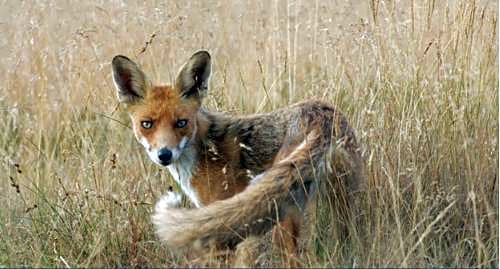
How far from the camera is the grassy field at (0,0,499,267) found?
5.11 metres

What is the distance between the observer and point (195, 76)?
5566 mm

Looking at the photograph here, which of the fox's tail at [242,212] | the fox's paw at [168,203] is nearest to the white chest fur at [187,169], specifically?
the fox's paw at [168,203]

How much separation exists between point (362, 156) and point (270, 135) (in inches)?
22.5

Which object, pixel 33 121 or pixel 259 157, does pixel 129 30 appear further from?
pixel 259 157

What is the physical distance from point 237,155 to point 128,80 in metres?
0.84

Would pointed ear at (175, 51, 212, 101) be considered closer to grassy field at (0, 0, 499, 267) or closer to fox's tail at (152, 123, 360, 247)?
grassy field at (0, 0, 499, 267)

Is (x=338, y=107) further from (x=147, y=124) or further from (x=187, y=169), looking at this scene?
(x=147, y=124)

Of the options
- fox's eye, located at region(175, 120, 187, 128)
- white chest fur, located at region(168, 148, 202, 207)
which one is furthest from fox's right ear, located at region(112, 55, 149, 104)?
white chest fur, located at region(168, 148, 202, 207)

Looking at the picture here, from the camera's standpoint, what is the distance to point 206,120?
221 inches

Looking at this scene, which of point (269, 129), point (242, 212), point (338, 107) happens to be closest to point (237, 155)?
point (269, 129)

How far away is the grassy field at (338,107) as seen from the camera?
5.11 meters

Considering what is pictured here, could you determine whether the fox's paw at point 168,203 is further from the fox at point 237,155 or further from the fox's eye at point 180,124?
the fox's eye at point 180,124

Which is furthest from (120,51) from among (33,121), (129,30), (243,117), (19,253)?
(19,253)

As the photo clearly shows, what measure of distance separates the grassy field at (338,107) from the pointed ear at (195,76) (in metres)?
0.51
